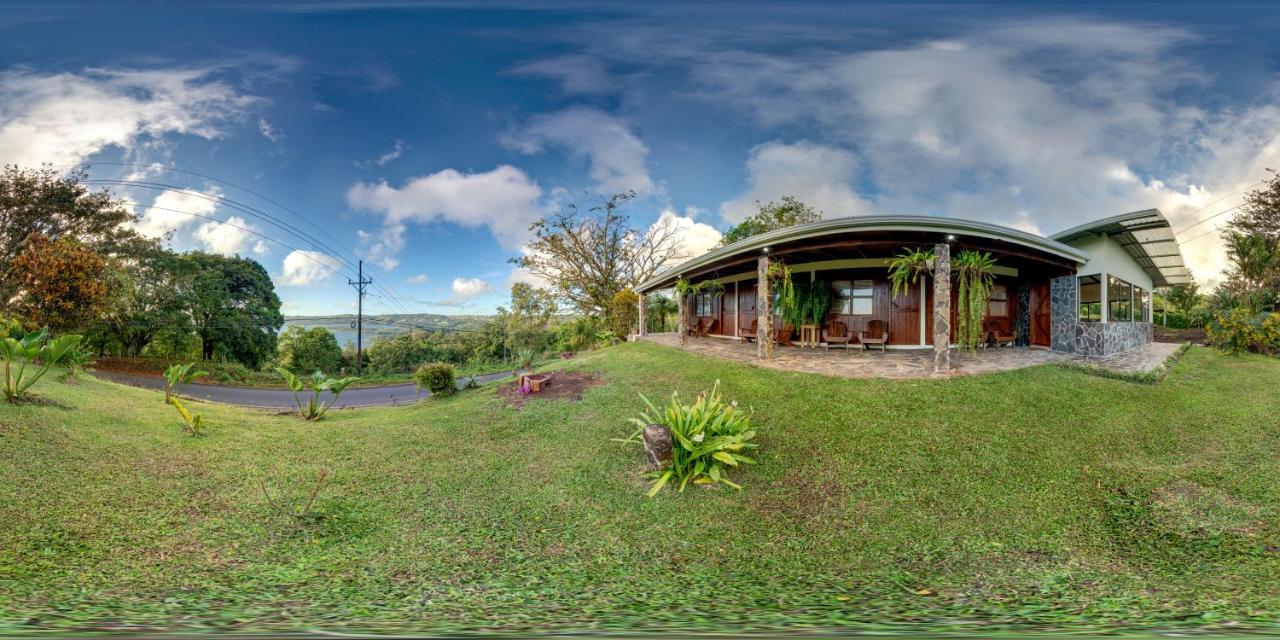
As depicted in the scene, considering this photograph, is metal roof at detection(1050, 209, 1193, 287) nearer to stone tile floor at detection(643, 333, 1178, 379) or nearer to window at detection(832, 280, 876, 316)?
stone tile floor at detection(643, 333, 1178, 379)

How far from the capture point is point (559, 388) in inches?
314

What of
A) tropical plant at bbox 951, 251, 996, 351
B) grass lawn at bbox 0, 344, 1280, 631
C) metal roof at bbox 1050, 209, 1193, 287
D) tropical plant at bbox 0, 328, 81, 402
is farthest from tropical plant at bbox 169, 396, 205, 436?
metal roof at bbox 1050, 209, 1193, 287

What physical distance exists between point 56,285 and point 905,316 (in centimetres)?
1877

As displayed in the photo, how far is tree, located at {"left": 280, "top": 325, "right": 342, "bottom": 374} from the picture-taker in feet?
71.5

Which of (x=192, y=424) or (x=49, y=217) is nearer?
(x=192, y=424)

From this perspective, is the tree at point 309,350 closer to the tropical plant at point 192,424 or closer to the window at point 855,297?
the tropical plant at point 192,424

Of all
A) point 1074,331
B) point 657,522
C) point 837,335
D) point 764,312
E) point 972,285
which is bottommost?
point 657,522

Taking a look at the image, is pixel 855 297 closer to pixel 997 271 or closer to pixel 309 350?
pixel 997 271

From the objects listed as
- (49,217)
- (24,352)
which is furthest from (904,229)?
(49,217)

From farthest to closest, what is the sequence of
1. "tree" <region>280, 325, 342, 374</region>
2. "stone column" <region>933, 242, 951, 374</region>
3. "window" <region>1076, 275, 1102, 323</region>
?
"tree" <region>280, 325, 342, 374</region> → "window" <region>1076, 275, 1102, 323</region> → "stone column" <region>933, 242, 951, 374</region>

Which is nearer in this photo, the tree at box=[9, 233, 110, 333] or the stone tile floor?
the stone tile floor

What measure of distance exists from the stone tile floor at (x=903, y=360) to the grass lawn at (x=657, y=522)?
1345mm

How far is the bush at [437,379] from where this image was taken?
887 cm

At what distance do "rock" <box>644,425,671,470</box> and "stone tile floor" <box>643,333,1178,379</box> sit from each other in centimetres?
408
